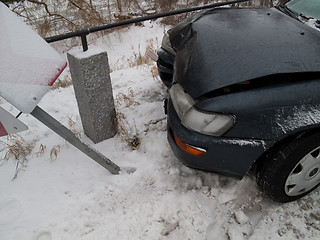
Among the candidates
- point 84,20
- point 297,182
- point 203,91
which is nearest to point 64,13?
point 84,20

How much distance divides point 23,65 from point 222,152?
131cm

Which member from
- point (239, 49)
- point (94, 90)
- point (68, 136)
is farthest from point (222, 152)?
point (94, 90)

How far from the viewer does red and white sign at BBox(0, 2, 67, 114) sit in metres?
1.38

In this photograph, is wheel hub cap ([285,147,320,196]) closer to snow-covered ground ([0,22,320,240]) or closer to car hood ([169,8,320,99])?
snow-covered ground ([0,22,320,240])

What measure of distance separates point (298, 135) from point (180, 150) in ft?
2.46

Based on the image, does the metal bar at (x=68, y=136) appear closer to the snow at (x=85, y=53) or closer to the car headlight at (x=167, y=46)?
the snow at (x=85, y=53)

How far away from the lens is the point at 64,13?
807cm

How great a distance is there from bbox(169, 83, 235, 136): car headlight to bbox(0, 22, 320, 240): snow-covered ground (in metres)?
0.63

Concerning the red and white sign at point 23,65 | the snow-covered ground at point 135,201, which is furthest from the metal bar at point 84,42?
the snow-covered ground at point 135,201

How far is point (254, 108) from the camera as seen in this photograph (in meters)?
1.47

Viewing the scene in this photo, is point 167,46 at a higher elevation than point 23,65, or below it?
below

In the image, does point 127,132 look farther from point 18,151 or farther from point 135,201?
point 18,151

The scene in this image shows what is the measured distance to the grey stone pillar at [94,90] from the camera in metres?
2.07

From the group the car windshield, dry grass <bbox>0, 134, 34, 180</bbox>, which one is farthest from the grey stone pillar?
the car windshield
